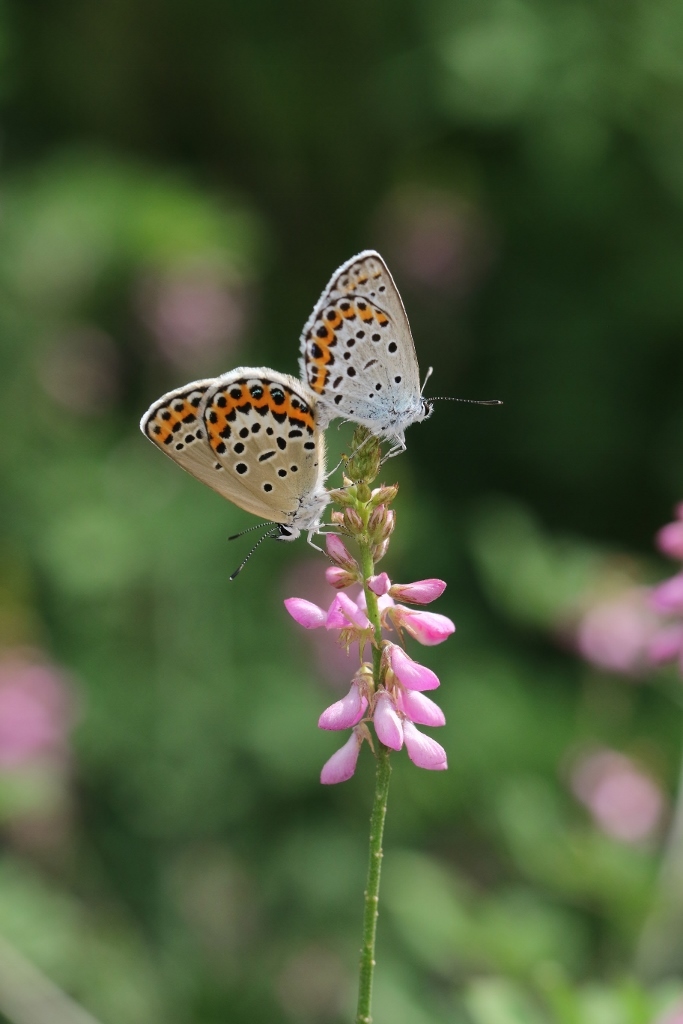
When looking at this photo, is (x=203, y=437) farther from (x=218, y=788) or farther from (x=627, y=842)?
(x=218, y=788)

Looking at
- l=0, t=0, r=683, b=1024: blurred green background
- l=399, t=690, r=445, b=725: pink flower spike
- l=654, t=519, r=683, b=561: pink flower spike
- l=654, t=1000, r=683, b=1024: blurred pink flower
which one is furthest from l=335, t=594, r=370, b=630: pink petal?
l=0, t=0, r=683, b=1024: blurred green background

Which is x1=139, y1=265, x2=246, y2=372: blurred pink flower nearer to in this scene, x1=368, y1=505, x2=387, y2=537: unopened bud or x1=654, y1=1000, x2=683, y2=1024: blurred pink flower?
x1=654, y1=1000, x2=683, y2=1024: blurred pink flower

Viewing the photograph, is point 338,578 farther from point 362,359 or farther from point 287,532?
point 362,359

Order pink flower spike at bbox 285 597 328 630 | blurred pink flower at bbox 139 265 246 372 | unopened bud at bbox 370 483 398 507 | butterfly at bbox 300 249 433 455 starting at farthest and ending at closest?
blurred pink flower at bbox 139 265 246 372
butterfly at bbox 300 249 433 455
pink flower spike at bbox 285 597 328 630
unopened bud at bbox 370 483 398 507

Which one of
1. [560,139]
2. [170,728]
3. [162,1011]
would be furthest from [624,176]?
[162,1011]

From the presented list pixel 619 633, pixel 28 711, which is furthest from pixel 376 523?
pixel 28 711

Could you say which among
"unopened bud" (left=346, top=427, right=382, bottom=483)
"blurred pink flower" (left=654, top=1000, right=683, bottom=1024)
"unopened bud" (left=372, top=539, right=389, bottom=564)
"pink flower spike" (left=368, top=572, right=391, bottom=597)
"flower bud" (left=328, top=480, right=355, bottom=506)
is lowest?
"blurred pink flower" (left=654, top=1000, right=683, bottom=1024)

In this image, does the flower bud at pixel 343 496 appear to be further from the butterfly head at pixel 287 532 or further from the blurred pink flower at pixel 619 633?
the blurred pink flower at pixel 619 633
